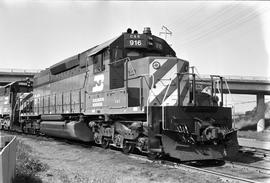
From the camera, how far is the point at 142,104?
30.5ft

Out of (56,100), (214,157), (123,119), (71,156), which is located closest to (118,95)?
(123,119)

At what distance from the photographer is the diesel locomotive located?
27.8 ft

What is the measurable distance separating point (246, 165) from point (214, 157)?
816 mm

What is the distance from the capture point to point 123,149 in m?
10.3

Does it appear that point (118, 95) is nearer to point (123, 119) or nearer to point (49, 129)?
point (123, 119)

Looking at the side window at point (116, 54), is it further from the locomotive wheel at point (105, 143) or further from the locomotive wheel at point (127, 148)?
the locomotive wheel at point (105, 143)

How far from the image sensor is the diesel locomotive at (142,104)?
8477mm

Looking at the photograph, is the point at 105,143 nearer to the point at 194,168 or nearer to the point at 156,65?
the point at 156,65

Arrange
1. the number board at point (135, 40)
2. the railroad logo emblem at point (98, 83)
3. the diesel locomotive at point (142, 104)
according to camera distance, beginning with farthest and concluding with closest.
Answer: the railroad logo emblem at point (98, 83)
the number board at point (135, 40)
the diesel locomotive at point (142, 104)

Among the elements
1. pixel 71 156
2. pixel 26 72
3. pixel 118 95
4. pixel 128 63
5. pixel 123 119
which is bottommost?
pixel 71 156

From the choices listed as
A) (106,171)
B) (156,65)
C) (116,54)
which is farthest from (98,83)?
(106,171)

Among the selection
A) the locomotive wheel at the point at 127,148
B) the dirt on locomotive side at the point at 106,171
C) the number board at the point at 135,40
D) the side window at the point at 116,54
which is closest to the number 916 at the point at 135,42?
the number board at the point at 135,40

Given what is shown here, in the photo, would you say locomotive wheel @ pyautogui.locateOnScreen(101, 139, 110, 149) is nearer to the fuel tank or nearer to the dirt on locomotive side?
the dirt on locomotive side

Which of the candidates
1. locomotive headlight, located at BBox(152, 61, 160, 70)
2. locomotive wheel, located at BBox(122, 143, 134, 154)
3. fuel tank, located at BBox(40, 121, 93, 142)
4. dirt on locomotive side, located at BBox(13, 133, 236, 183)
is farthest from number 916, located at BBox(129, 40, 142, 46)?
fuel tank, located at BBox(40, 121, 93, 142)
